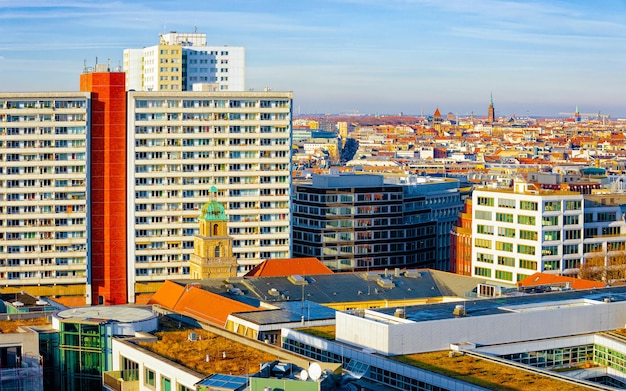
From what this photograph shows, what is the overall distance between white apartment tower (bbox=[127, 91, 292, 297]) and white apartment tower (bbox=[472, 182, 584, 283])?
88.1 feet

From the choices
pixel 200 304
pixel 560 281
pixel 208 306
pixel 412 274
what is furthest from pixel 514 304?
pixel 412 274

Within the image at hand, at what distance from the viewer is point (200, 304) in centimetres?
11262

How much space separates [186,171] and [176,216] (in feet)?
18.1

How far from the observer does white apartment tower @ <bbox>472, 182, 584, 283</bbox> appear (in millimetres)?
139125

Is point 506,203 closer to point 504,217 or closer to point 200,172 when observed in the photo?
point 504,217

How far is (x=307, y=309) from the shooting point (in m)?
97.2

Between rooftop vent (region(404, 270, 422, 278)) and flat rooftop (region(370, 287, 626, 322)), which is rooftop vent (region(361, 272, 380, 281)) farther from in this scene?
flat rooftop (region(370, 287, 626, 322))

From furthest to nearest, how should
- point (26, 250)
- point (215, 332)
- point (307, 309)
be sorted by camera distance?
1. point (26, 250)
2. point (307, 309)
3. point (215, 332)

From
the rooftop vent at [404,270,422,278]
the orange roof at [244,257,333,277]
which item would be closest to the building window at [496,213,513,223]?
the rooftop vent at [404,270,422,278]

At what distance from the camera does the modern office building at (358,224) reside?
166 meters

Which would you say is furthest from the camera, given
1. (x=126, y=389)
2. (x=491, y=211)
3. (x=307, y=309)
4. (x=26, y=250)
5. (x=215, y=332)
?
(x=26, y=250)

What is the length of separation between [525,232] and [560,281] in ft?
72.2

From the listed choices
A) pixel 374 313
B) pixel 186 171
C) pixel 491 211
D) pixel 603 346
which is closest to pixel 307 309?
pixel 374 313

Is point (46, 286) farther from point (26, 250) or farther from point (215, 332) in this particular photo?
point (215, 332)
